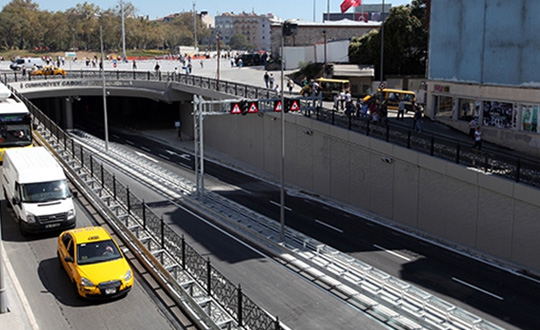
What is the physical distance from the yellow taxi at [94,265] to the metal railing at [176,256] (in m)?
1.47

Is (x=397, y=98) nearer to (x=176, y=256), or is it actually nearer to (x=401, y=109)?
(x=401, y=109)

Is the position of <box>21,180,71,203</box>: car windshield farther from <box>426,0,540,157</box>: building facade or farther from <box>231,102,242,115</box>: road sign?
<box>426,0,540,157</box>: building facade

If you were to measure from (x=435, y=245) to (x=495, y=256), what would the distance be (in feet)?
8.87

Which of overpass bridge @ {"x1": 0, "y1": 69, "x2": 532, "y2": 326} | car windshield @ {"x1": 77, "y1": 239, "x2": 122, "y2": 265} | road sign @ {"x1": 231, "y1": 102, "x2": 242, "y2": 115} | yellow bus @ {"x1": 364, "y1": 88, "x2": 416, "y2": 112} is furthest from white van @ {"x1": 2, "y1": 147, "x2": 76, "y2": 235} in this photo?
overpass bridge @ {"x1": 0, "y1": 69, "x2": 532, "y2": 326}

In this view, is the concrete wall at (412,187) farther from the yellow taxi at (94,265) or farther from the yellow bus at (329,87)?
the yellow taxi at (94,265)

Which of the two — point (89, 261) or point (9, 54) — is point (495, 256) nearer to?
point (89, 261)

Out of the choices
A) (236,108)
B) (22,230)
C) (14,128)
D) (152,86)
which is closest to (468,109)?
(236,108)

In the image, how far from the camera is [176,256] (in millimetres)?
17688

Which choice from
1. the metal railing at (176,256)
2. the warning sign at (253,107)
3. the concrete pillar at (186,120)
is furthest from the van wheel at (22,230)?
the concrete pillar at (186,120)

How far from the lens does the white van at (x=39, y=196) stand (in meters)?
20.3

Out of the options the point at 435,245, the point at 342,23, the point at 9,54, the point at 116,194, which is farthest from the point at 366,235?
the point at 9,54

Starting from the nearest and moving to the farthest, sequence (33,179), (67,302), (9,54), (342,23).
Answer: (67,302), (33,179), (342,23), (9,54)

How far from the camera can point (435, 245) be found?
84.8 feet

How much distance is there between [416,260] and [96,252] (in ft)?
43.4
